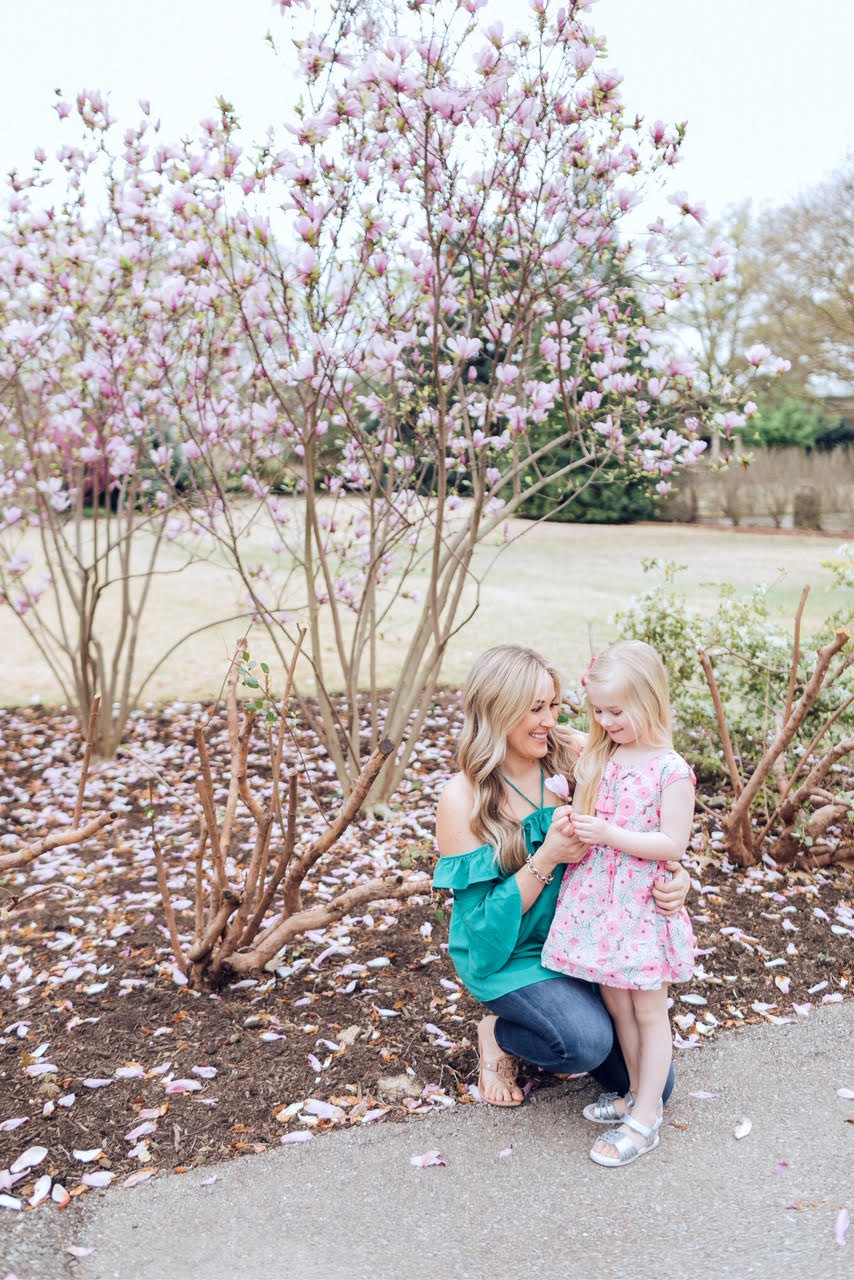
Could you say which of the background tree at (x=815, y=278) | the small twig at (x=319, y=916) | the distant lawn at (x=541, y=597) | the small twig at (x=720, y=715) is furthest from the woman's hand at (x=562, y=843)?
the background tree at (x=815, y=278)

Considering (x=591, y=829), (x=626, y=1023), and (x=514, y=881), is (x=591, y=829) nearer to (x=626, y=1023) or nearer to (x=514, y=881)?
(x=514, y=881)

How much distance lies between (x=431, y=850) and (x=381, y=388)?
2.26 meters

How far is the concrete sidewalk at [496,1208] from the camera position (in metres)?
2.00

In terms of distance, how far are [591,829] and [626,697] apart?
31cm

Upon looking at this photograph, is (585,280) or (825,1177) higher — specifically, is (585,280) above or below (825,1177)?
above

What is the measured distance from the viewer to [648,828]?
229 cm

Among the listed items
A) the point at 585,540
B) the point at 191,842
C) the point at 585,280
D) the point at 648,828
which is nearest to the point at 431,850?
the point at 191,842

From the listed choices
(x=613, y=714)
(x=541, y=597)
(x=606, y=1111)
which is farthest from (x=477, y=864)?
(x=541, y=597)

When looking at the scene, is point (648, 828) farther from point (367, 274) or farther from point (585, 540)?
point (585, 540)

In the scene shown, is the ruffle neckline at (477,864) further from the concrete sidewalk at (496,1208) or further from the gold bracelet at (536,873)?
the concrete sidewalk at (496,1208)

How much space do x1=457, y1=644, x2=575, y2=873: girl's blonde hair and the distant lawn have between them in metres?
3.47

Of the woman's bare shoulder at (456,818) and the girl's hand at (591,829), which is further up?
the girl's hand at (591,829)

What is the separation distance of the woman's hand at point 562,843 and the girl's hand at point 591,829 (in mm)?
40

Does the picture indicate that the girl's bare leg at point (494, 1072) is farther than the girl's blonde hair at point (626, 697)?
Yes
